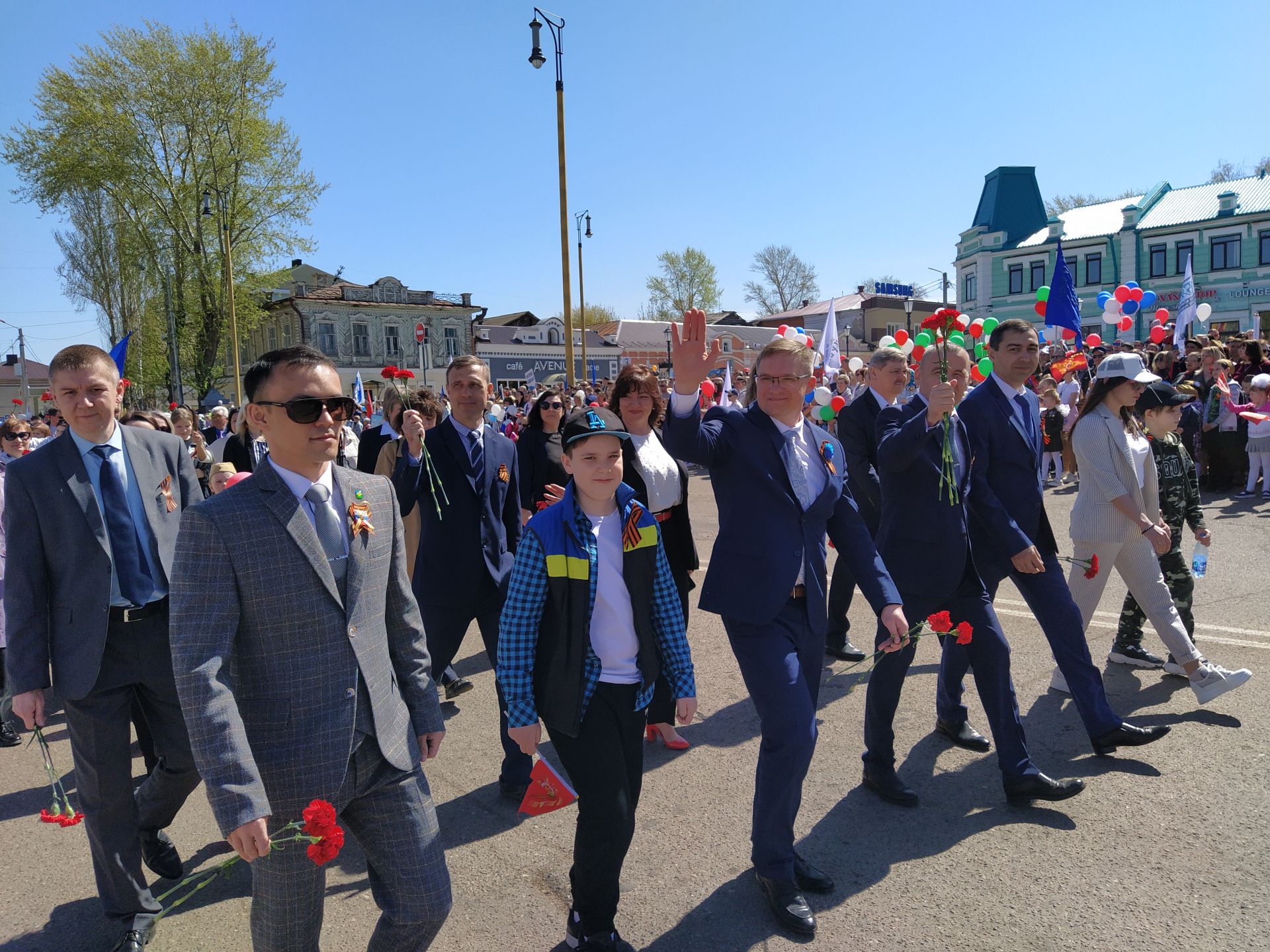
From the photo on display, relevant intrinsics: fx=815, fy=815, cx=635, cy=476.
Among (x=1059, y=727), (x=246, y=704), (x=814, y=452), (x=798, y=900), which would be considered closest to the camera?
(x=246, y=704)

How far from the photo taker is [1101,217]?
43750mm

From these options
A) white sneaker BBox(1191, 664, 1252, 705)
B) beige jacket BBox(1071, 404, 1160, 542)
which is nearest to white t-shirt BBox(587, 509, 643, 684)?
beige jacket BBox(1071, 404, 1160, 542)

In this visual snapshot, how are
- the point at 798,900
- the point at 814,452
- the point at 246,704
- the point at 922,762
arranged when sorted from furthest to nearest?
1. the point at 922,762
2. the point at 814,452
3. the point at 798,900
4. the point at 246,704

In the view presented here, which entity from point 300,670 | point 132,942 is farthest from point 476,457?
point 132,942

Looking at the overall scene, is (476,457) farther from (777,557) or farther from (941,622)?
(941,622)

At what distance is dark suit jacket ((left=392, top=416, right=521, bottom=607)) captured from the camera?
428 centimetres

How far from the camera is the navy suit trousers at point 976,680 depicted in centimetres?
366

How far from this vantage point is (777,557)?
309cm

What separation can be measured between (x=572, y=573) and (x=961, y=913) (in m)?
1.87

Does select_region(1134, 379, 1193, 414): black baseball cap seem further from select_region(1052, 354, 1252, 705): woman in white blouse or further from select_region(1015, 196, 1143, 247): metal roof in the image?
select_region(1015, 196, 1143, 247): metal roof

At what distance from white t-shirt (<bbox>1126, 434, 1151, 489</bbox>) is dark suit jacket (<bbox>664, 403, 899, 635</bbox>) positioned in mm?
2344

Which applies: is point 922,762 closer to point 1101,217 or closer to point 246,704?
point 246,704

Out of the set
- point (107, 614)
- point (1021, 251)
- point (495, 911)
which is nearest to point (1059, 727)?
point (495, 911)

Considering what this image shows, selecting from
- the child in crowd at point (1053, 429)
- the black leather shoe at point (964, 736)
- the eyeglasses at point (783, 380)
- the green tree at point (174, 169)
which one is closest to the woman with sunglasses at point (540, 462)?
the eyeglasses at point (783, 380)
